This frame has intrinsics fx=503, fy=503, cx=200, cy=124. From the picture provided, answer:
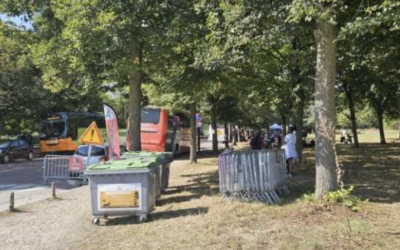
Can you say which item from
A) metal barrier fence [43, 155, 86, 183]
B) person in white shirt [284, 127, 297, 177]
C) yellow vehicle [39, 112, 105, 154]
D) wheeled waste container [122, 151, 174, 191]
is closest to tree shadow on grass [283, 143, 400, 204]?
person in white shirt [284, 127, 297, 177]

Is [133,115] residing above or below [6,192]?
above

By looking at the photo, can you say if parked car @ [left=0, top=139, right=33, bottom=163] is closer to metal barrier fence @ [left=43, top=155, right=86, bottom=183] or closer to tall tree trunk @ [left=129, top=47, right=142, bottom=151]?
metal barrier fence @ [left=43, top=155, right=86, bottom=183]

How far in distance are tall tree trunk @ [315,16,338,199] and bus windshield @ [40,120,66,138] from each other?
3208 cm

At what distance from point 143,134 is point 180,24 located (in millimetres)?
21000

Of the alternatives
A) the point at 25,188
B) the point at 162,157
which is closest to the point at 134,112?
the point at 162,157

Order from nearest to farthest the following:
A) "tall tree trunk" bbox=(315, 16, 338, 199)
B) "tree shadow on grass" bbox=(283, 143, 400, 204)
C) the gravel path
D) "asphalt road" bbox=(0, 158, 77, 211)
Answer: the gravel path, "tall tree trunk" bbox=(315, 16, 338, 199), "tree shadow on grass" bbox=(283, 143, 400, 204), "asphalt road" bbox=(0, 158, 77, 211)

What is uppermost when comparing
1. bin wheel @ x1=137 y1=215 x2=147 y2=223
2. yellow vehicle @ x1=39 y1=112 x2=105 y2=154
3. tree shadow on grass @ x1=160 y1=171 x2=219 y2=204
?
yellow vehicle @ x1=39 y1=112 x2=105 y2=154

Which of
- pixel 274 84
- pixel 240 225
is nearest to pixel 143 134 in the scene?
pixel 274 84

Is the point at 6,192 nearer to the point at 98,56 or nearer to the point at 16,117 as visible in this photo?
the point at 98,56

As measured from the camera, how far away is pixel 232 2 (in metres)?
11.3

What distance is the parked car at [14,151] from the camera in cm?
3591

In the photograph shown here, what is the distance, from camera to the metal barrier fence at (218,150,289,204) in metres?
10.9

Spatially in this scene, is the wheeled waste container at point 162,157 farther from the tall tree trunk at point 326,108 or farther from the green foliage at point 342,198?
the green foliage at point 342,198

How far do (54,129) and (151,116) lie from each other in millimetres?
10103
